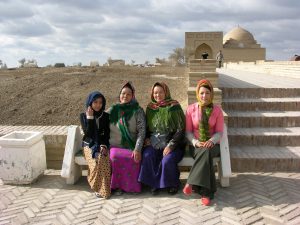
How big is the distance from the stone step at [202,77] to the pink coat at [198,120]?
6.06 feet

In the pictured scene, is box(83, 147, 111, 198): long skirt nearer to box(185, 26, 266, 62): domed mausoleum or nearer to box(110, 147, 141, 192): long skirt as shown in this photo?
box(110, 147, 141, 192): long skirt

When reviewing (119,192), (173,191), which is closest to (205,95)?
(173,191)

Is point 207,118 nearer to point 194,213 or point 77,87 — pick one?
point 194,213

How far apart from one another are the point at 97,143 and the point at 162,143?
79 cm

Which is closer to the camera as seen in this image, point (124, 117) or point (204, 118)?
point (204, 118)

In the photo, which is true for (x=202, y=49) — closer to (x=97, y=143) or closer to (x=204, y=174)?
(x=97, y=143)

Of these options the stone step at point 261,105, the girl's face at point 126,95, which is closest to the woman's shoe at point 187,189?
the girl's face at point 126,95

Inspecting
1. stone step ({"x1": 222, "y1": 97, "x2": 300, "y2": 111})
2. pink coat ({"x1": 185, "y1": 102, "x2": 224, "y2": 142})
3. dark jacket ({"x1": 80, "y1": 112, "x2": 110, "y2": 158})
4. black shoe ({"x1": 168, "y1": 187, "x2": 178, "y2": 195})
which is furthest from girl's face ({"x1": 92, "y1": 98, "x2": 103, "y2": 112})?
stone step ({"x1": 222, "y1": 97, "x2": 300, "y2": 111})

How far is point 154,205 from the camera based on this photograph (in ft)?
12.1

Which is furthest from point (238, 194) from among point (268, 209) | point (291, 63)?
point (291, 63)

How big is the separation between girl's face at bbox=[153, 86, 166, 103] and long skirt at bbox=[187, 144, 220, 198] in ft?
2.62

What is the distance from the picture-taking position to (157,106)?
13.8ft

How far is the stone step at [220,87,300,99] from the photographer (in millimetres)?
6289

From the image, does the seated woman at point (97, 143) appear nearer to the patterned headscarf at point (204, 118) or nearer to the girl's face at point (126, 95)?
the girl's face at point (126, 95)
